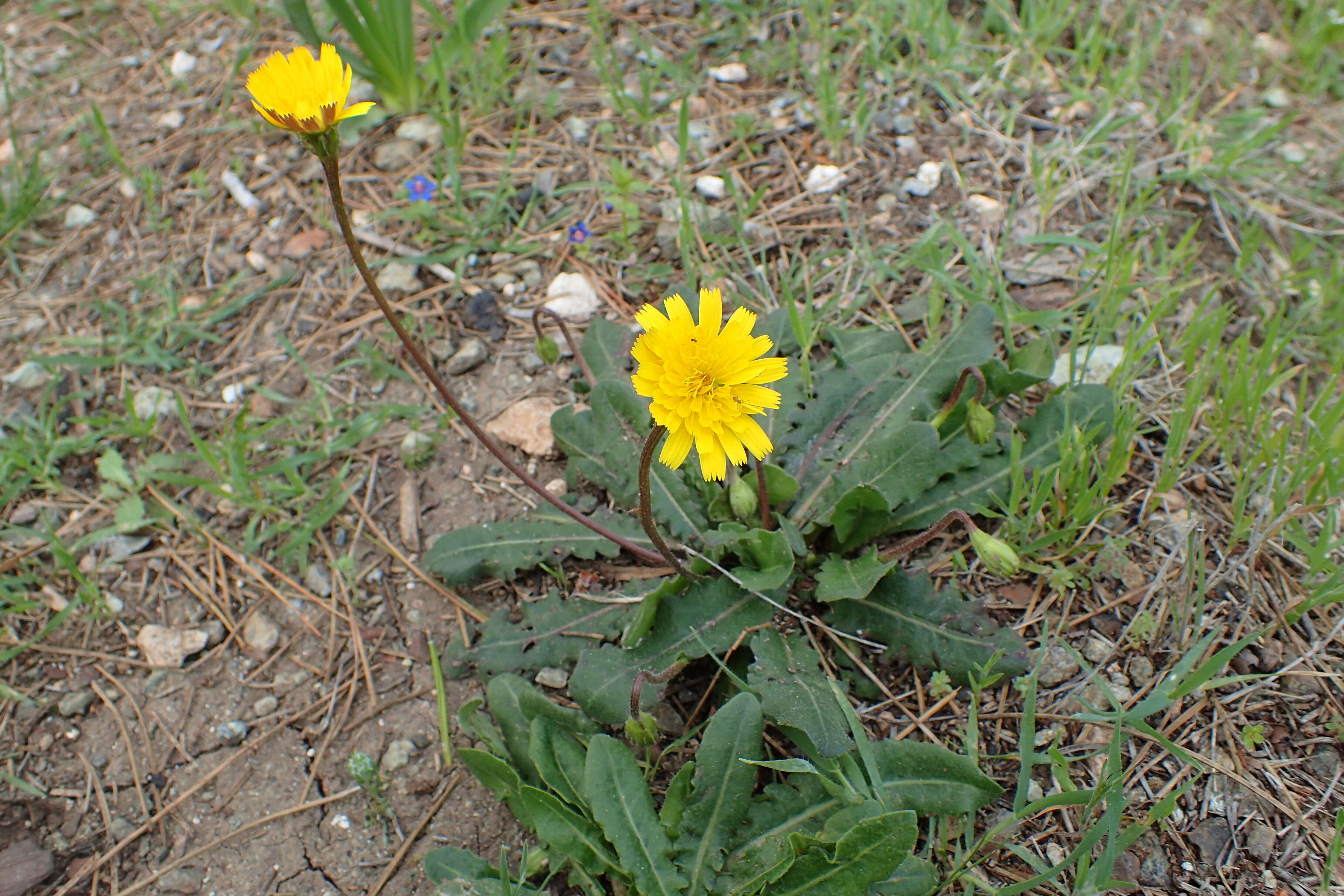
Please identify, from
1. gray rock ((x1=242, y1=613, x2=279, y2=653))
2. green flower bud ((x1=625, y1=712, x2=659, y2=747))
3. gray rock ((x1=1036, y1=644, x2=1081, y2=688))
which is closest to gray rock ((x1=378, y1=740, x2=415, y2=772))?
gray rock ((x1=242, y1=613, x2=279, y2=653))

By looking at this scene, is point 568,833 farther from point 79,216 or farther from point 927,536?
point 79,216

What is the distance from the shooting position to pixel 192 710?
221 cm

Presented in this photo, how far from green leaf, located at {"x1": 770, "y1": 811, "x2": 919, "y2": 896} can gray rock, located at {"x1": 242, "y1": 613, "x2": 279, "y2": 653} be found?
4.75 feet

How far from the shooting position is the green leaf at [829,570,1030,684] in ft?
6.39

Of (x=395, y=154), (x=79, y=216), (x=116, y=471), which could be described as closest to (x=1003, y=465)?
(x=395, y=154)

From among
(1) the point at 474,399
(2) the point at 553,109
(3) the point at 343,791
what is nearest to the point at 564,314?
(1) the point at 474,399

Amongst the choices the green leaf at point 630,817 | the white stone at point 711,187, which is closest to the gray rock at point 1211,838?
the green leaf at point 630,817

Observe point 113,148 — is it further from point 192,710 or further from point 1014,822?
point 1014,822

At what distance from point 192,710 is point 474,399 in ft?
3.61

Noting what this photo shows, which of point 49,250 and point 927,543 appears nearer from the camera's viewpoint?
point 927,543

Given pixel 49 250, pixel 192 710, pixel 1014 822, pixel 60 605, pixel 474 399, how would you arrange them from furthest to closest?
pixel 49 250
pixel 474 399
pixel 60 605
pixel 192 710
pixel 1014 822

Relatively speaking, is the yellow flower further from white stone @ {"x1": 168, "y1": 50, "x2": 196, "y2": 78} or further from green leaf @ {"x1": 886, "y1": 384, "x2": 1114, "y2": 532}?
white stone @ {"x1": 168, "y1": 50, "x2": 196, "y2": 78}

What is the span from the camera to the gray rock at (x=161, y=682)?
223 centimetres

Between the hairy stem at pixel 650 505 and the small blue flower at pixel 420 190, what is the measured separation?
61.7 inches
